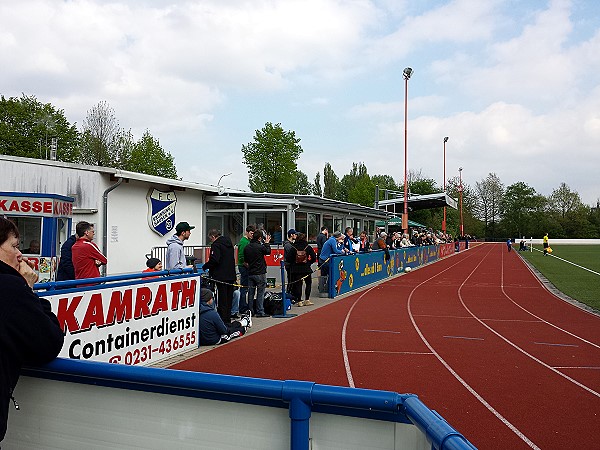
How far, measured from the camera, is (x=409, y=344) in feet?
31.8

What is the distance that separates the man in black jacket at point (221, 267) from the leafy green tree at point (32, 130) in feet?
131

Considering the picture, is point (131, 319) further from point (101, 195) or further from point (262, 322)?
point (101, 195)

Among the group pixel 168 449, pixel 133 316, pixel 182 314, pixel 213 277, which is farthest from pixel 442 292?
pixel 168 449

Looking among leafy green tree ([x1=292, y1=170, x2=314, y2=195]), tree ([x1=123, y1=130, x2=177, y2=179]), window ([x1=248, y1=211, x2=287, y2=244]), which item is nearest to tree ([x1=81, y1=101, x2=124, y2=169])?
tree ([x1=123, y1=130, x2=177, y2=179])

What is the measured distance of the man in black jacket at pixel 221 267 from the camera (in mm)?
10328

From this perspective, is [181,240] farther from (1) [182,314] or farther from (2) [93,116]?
(2) [93,116]

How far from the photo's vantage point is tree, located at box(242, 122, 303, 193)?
39.2 meters

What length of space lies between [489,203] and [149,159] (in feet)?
286

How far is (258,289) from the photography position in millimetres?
12164

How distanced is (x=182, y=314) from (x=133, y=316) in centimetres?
129

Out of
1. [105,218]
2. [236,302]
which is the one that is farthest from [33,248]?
[236,302]

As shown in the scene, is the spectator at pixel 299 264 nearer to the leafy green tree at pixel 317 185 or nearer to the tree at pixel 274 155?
the tree at pixel 274 155

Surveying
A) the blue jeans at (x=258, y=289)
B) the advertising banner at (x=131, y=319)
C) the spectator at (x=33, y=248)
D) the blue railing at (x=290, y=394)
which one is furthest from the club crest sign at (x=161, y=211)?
the blue railing at (x=290, y=394)

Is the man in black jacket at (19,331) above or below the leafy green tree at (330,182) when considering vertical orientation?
below
